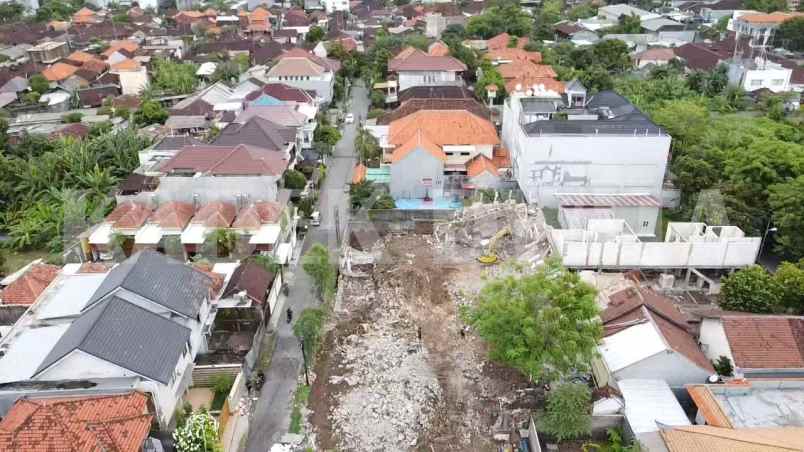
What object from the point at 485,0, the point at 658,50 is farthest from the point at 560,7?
the point at 658,50

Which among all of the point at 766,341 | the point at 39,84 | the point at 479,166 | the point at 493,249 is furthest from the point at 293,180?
the point at 39,84

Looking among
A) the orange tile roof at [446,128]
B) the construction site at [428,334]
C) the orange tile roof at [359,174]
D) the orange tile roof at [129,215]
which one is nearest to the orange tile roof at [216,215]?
the orange tile roof at [129,215]

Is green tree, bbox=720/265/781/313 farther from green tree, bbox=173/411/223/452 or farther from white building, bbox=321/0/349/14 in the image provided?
white building, bbox=321/0/349/14

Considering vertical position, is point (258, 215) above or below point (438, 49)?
below

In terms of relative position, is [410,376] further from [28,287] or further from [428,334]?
[28,287]

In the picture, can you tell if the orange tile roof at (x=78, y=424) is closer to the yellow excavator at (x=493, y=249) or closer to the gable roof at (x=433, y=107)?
the yellow excavator at (x=493, y=249)
